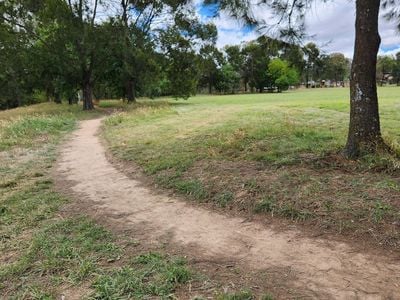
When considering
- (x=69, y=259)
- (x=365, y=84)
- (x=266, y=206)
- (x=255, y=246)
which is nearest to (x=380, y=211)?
(x=266, y=206)

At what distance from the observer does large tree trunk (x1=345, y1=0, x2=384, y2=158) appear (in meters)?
5.43

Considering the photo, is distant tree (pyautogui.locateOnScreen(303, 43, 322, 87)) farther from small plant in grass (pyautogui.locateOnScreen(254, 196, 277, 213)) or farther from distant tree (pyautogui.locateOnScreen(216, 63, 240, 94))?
distant tree (pyautogui.locateOnScreen(216, 63, 240, 94))

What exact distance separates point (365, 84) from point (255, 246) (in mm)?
3369

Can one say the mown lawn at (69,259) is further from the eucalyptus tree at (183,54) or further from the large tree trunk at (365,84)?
the eucalyptus tree at (183,54)

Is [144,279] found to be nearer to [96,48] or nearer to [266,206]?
[266,206]

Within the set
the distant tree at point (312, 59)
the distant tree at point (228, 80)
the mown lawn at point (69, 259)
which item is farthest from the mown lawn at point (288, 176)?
the distant tree at point (228, 80)

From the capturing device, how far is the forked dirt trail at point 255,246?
2.88m

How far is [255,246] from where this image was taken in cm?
361

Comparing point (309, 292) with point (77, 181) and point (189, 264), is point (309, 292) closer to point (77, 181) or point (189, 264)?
point (189, 264)

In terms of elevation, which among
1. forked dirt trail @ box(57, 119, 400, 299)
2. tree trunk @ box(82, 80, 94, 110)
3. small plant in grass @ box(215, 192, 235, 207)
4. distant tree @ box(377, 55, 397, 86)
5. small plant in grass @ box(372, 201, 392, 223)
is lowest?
forked dirt trail @ box(57, 119, 400, 299)

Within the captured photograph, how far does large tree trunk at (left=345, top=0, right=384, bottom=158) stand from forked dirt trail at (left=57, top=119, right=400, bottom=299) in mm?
2487

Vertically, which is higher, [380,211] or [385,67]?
[385,67]

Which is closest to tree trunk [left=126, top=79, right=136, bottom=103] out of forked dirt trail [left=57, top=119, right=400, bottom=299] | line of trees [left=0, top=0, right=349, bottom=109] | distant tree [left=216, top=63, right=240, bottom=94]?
line of trees [left=0, top=0, right=349, bottom=109]

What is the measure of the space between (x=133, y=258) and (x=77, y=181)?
3272 mm
